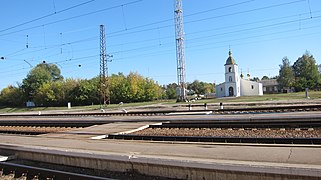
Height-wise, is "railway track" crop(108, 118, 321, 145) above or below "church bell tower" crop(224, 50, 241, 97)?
below

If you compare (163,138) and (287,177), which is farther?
(163,138)

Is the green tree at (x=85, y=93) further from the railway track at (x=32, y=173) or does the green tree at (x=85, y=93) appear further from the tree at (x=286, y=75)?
the railway track at (x=32, y=173)

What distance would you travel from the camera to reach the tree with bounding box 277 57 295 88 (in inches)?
4171

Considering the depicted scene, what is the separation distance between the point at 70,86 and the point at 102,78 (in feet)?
131

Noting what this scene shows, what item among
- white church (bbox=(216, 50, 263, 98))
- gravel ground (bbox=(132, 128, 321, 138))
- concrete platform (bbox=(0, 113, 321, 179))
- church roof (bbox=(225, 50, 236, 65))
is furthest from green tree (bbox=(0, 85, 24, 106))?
concrete platform (bbox=(0, 113, 321, 179))

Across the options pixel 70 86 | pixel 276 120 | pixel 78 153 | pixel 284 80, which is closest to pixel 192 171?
pixel 78 153

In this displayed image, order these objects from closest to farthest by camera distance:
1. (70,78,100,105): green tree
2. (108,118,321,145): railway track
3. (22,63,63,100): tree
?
(108,118,321,145): railway track → (70,78,100,105): green tree → (22,63,63,100): tree

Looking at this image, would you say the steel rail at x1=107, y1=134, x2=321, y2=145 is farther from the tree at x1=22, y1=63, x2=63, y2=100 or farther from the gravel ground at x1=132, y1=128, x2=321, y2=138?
the tree at x1=22, y1=63, x2=63, y2=100

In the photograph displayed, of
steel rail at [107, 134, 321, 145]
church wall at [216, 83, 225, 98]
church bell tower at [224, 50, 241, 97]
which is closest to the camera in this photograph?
steel rail at [107, 134, 321, 145]

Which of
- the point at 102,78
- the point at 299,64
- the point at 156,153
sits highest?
the point at 299,64

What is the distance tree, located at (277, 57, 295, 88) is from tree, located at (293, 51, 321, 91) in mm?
2121

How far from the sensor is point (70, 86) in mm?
93188

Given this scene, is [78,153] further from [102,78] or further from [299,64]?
[299,64]

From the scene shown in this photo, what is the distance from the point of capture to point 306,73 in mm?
106000
